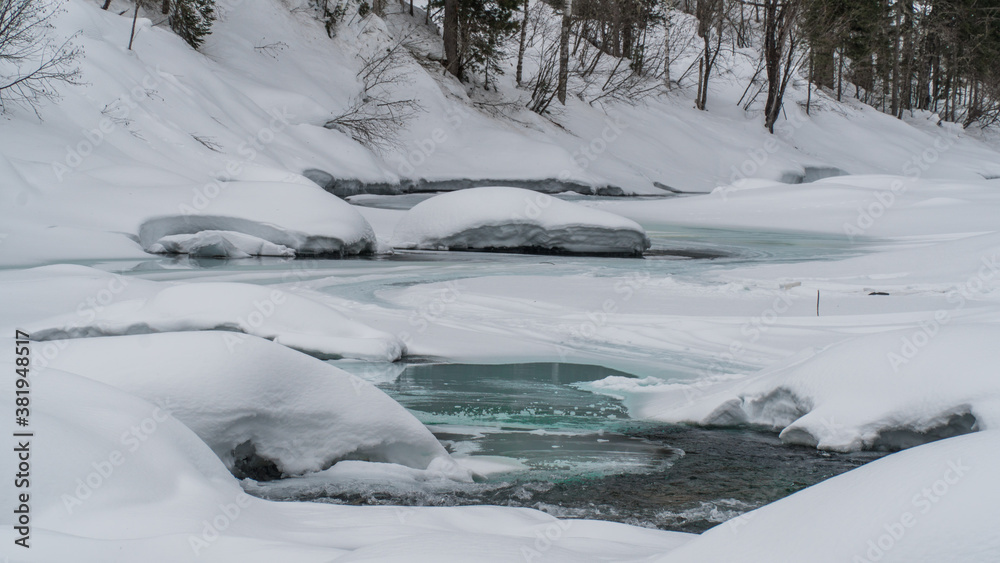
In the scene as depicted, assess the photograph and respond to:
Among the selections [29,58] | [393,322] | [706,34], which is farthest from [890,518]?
[706,34]

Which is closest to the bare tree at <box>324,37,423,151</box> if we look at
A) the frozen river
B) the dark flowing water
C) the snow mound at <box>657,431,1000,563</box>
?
the frozen river

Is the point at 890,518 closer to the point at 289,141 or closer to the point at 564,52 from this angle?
the point at 289,141

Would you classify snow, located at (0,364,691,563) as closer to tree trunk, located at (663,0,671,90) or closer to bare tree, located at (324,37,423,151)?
bare tree, located at (324,37,423,151)

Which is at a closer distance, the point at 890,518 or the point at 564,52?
the point at 890,518

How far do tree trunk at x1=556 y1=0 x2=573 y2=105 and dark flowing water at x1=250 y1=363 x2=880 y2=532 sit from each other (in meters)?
17.5

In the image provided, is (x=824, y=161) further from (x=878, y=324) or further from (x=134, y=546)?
(x=134, y=546)

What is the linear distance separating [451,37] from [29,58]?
11.8 metres

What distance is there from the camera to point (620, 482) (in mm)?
3705

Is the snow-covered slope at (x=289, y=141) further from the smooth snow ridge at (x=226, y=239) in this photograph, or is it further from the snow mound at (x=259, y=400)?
the snow mound at (x=259, y=400)

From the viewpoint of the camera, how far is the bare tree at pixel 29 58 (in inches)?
448

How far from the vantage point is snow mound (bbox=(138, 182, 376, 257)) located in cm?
995

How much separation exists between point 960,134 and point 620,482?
113 feet

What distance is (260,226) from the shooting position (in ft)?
33.4

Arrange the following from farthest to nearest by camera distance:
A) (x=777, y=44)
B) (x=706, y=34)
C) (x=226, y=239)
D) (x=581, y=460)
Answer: (x=706, y=34) → (x=777, y=44) → (x=226, y=239) → (x=581, y=460)
